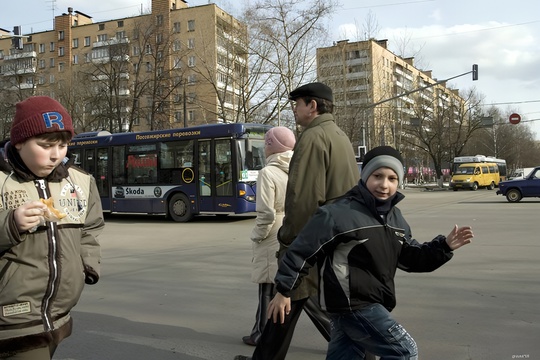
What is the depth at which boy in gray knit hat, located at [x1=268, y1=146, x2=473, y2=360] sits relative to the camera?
246 centimetres

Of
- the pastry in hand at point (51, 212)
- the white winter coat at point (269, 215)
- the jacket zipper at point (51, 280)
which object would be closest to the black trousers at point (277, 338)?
the white winter coat at point (269, 215)

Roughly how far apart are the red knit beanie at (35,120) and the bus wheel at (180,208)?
1338 centimetres

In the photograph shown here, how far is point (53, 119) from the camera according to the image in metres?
2.18

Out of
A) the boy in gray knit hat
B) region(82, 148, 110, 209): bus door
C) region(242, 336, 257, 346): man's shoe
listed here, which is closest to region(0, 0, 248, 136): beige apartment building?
region(82, 148, 110, 209): bus door

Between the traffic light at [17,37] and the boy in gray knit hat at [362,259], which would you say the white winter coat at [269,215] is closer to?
the boy in gray knit hat at [362,259]

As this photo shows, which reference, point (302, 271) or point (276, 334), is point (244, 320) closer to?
point (276, 334)

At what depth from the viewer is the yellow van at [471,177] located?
Answer: 128 feet

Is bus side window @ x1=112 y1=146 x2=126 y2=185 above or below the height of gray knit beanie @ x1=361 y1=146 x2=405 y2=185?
above

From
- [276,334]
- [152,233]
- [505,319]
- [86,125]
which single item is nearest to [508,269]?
[505,319]

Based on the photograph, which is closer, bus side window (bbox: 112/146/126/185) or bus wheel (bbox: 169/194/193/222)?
bus wheel (bbox: 169/194/193/222)

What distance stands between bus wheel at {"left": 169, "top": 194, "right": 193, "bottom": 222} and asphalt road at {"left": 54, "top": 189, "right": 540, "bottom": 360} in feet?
17.5

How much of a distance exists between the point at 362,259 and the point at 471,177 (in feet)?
130

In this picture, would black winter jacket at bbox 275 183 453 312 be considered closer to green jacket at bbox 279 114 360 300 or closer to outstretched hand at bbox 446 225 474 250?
outstretched hand at bbox 446 225 474 250

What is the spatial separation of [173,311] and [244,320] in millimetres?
928
